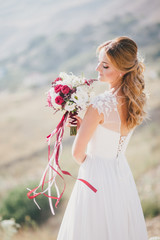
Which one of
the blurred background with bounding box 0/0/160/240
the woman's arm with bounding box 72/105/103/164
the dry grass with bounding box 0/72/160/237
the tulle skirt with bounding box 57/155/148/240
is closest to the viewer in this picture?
the woman's arm with bounding box 72/105/103/164

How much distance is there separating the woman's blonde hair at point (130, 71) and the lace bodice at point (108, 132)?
12 centimetres

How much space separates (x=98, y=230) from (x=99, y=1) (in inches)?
680

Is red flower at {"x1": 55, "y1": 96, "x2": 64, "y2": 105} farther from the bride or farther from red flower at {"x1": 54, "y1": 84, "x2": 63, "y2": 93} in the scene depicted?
the bride

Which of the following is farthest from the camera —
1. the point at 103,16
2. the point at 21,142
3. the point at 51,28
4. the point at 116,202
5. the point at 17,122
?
the point at 51,28

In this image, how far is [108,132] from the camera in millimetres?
1662

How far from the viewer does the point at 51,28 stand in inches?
687

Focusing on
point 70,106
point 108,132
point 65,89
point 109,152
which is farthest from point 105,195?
point 65,89

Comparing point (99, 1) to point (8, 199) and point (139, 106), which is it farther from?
point (139, 106)

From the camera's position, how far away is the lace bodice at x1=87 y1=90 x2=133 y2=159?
1.59 m

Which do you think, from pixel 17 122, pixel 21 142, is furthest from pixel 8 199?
pixel 17 122

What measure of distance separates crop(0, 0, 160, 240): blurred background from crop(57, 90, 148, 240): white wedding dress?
11.3ft

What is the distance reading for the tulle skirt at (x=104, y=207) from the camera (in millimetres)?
1675

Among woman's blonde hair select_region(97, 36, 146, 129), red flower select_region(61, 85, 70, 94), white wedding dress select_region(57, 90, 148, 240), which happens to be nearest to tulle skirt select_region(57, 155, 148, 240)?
white wedding dress select_region(57, 90, 148, 240)

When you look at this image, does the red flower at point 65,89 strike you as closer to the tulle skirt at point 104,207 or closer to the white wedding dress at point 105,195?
the white wedding dress at point 105,195
